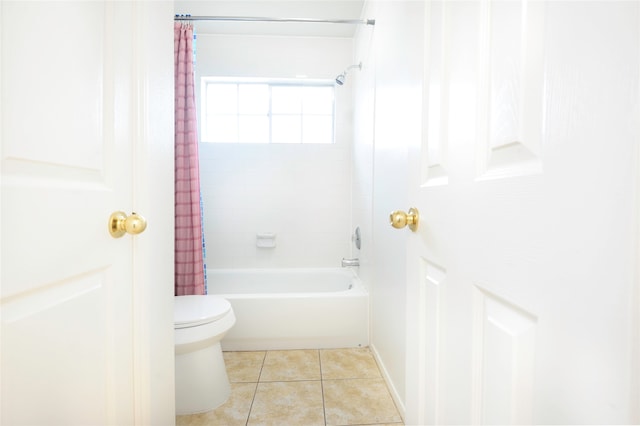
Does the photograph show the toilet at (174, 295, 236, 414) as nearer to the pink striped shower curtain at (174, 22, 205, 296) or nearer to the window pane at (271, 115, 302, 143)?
the pink striped shower curtain at (174, 22, 205, 296)

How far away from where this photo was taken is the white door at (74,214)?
18.1 inches

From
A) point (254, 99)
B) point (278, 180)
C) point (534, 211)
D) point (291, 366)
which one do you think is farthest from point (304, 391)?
point (254, 99)

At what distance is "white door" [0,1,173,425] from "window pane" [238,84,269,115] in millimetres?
2242

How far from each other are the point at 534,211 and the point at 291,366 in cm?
181

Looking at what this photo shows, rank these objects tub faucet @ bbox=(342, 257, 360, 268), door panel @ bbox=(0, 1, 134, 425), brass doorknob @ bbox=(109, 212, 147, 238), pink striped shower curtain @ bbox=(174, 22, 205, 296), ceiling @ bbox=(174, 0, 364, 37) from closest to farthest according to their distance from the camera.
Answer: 1. door panel @ bbox=(0, 1, 134, 425)
2. brass doorknob @ bbox=(109, 212, 147, 238)
3. pink striped shower curtain @ bbox=(174, 22, 205, 296)
4. ceiling @ bbox=(174, 0, 364, 37)
5. tub faucet @ bbox=(342, 257, 360, 268)

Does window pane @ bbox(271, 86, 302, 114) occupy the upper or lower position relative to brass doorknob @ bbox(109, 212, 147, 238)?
upper

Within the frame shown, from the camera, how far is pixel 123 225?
2.29 feet

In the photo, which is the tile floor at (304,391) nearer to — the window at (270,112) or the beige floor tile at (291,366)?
the beige floor tile at (291,366)

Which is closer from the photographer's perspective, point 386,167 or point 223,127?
point 386,167

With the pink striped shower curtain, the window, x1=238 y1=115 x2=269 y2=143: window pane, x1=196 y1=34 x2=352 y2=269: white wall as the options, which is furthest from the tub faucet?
x1=238 y1=115 x2=269 y2=143: window pane

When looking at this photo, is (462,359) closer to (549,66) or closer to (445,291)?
(445,291)

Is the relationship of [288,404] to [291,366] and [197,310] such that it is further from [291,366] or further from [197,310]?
[197,310]

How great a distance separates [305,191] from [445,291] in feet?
7.72

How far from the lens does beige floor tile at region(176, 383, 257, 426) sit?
141 centimetres
